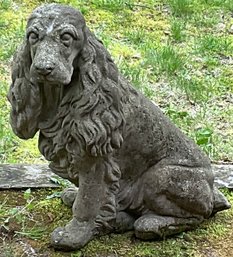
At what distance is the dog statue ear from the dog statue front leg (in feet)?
1.01

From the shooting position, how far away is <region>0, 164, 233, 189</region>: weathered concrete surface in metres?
3.62

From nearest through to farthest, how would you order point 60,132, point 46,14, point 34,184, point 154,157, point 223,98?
point 46,14, point 60,132, point 154,157, point 34,184, point 223,98


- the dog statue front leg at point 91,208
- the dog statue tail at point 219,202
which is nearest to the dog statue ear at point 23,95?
the dog statue front leg at point 91,208

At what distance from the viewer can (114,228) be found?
318 centimetres

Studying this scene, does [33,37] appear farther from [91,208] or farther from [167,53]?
[167,53]

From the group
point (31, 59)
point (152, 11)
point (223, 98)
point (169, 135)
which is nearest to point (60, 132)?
point (31, 59)

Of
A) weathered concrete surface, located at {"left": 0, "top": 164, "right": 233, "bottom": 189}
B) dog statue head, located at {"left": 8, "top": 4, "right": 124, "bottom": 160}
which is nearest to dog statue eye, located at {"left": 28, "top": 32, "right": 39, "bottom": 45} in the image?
dog statue head, located at {"left": 8, "top": 4, "right": 124, "bottom": 160}

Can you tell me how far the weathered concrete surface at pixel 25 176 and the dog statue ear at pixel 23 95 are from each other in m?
0.76

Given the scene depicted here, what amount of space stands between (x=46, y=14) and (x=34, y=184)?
1.19m

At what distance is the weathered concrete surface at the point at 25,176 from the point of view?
3.61 metres

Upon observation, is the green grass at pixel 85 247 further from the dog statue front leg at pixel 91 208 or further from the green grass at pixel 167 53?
the green grass at pixel 167 53

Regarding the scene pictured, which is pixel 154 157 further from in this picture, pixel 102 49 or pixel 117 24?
pixel 117 24

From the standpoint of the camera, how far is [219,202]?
11.0 feet

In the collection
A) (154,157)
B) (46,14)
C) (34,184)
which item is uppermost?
(46,14)
